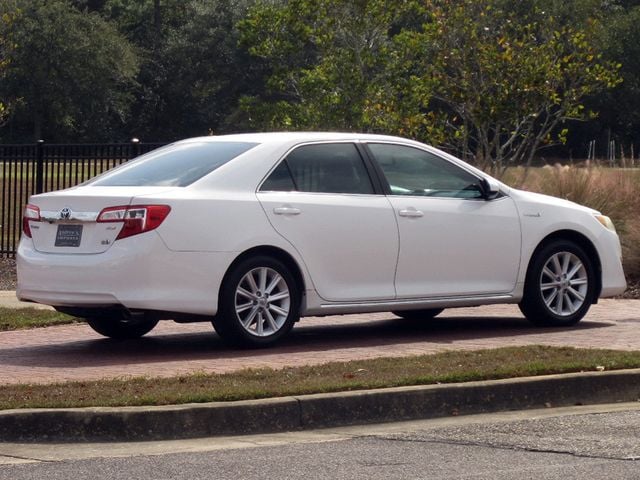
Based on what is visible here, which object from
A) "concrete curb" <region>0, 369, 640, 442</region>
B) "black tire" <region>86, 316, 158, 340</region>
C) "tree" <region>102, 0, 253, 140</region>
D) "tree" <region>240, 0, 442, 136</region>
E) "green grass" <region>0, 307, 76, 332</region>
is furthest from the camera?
"tree" <region>102, 0, 253, 140</region>

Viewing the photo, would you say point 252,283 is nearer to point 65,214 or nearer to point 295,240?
point 295,240

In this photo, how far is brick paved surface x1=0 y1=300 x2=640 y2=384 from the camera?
9.27 meters

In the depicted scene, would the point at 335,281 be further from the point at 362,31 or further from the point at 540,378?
the point at 362,31

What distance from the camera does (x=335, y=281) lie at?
10.4m

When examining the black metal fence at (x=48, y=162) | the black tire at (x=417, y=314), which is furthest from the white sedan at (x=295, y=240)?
the black metal fence at (x=48, y=162)

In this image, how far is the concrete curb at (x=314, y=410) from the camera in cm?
725

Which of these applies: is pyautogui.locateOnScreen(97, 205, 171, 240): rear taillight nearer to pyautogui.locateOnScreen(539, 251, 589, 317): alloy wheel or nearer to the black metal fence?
pyautogui.locateOnScreen(539, 251, 589, 317): alloy wheel

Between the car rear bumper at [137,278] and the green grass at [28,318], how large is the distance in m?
2.06

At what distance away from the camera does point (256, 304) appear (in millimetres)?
9977

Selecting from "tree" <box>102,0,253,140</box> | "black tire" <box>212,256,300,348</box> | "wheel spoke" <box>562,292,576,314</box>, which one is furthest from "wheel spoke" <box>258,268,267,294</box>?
"tree" <box>102,0,253,140</box>

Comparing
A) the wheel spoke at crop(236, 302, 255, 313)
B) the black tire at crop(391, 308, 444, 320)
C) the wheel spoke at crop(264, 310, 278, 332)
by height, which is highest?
the wheel spoke at crop(236, 302, 255, 313)

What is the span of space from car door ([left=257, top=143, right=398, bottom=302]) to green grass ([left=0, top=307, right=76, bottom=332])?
2.93m

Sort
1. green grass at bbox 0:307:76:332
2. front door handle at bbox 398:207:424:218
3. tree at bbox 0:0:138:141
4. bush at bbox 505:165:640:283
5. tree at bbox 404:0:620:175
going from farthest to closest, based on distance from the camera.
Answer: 1. tree at bbox 0:0:138:141
2. tree at bbox 404:0:620:175
3. bush at bbox 505:165:640:283
4. green grass at bbox 0:307:76:332
5. front door handle at bbox 398:207:424:218

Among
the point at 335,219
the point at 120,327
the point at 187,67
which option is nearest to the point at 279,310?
the point at 335,219
